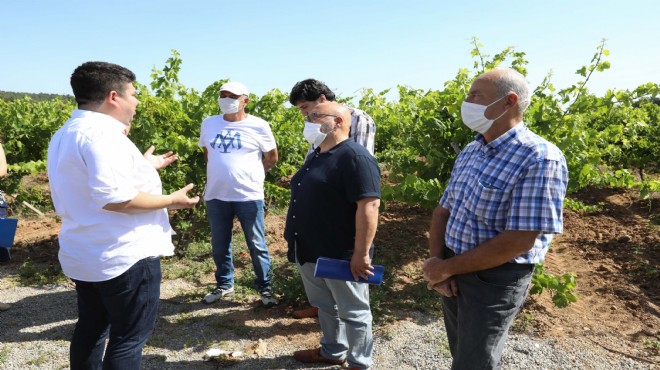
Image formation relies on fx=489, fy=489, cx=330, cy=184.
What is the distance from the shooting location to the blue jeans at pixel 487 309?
2037mm

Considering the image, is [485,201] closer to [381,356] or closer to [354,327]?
[354,327]

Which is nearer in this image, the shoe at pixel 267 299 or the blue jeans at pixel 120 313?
the blue jeans at pixel 120 313

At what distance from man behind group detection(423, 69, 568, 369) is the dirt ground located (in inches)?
74.9

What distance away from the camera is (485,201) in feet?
6.51

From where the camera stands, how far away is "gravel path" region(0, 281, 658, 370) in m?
3.39

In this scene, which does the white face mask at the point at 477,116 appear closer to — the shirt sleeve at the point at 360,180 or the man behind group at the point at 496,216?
the man behind group at the point at 496,216

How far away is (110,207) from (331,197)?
3.90 feet

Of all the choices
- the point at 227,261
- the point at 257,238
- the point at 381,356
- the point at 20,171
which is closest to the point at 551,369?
the point at 381,356

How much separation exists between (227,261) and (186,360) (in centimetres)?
114

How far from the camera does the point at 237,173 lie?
4.07 meters

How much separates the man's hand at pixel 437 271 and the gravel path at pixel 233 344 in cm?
138

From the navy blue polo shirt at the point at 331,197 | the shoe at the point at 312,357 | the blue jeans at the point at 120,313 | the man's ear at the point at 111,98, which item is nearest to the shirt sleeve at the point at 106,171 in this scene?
the man's ear at the point at 111,98

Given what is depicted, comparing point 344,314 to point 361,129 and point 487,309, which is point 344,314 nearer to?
point 487,309

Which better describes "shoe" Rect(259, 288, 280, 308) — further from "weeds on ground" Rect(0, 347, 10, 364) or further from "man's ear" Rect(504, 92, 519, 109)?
"man's ear" Rect(504, 92, 519, 109)
